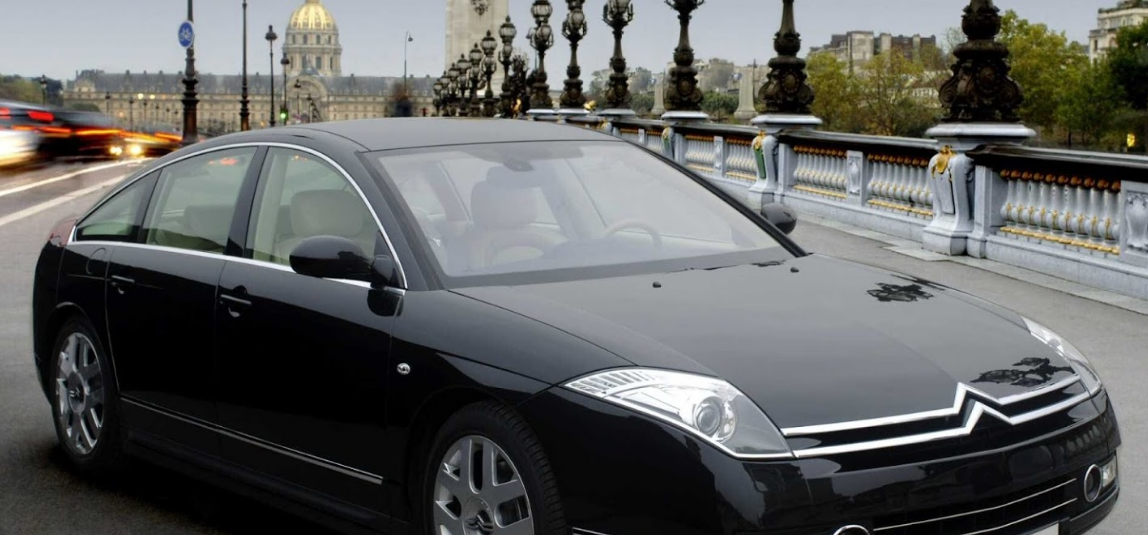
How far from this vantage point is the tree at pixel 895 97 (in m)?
148

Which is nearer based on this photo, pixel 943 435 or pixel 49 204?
pixel 943 435

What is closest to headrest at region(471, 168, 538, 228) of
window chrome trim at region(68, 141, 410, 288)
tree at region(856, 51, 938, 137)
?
window chrome trim at region(68, 141, 410, 288)

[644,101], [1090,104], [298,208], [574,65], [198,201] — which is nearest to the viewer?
[298,208]

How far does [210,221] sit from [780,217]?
2171 mm

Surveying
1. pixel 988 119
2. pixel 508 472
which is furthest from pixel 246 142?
pixel 988 119

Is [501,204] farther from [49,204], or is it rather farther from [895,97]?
[895,97]

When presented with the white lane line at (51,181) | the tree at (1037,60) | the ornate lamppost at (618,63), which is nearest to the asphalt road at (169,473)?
the white lane line at (51,181)

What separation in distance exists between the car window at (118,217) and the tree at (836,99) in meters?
152

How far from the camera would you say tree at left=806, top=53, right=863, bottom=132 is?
158 metres

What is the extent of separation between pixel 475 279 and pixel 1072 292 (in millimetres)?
9039

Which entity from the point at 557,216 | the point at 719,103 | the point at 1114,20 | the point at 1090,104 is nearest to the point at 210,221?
the point at 557,216

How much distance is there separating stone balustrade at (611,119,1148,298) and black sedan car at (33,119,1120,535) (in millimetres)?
3211

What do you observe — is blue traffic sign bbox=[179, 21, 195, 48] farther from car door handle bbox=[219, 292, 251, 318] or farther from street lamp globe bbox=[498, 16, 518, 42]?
car door handle bbox=[219, 292, 251, 318]

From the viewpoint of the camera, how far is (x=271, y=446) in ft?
18.3
